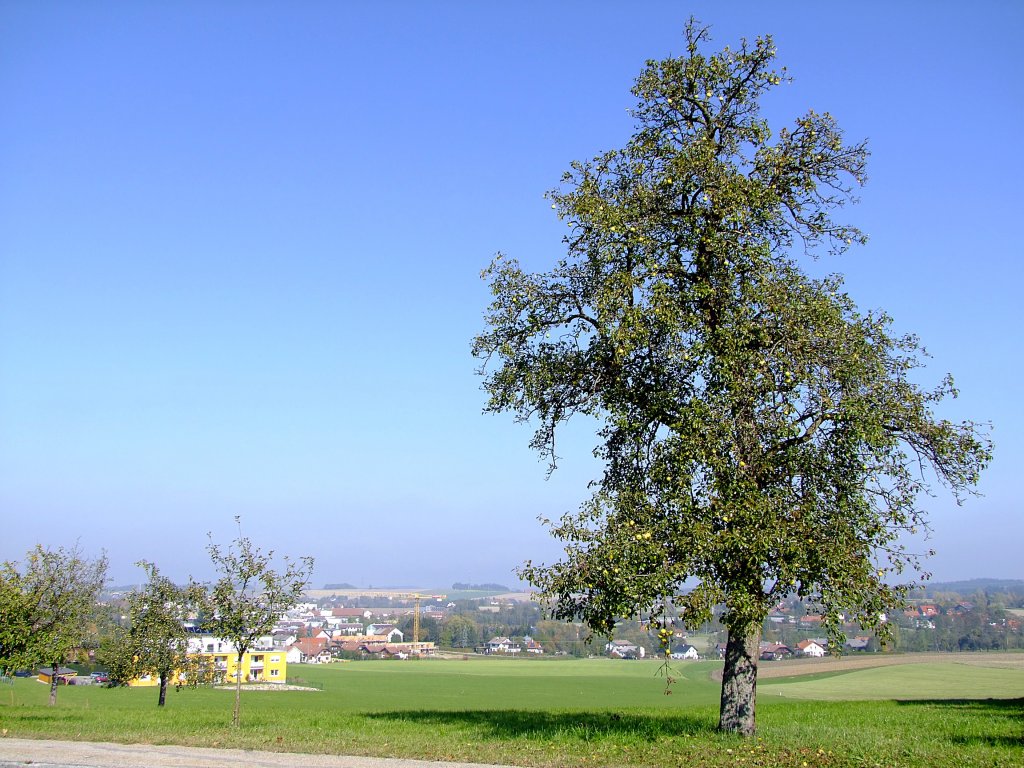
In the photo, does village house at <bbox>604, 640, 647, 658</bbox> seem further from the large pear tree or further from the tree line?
the large pear tree

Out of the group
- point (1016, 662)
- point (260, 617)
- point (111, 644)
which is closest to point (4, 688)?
point (111, 644)

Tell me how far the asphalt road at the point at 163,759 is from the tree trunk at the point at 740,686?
6.17 metres

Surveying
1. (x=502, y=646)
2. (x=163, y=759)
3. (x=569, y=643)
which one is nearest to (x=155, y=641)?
(x=163, y=759)

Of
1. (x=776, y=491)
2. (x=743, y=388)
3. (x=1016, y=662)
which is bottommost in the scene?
(x=1016, y=662)

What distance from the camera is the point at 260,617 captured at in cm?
2066

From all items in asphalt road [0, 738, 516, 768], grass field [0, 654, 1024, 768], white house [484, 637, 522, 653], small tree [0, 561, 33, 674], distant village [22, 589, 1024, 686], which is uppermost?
small tree [0, 561, 33, 674]

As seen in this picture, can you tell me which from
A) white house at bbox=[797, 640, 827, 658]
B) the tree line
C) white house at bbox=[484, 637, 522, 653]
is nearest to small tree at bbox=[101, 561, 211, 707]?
the tree line

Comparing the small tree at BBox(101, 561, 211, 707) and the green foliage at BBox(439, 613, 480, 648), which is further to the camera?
the green foliage at BBox(439, 613, 480, 648)

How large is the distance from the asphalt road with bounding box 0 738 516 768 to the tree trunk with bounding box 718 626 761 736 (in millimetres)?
6172

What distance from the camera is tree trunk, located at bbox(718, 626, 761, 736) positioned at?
16891 mm

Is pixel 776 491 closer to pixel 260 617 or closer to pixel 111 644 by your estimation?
pixel 260 617

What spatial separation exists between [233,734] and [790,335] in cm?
1521

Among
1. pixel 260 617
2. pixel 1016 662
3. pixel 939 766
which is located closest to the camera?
pixel 939 766

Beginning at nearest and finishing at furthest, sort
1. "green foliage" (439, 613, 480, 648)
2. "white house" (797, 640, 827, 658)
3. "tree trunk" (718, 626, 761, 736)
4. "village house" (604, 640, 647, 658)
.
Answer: "tree trunk" (718, 626, 761, 736), "white house" (797, 640, 827, 658), "village house" (604, 640, 647, 658), "green foliage" (439, 613, 480, 648)
